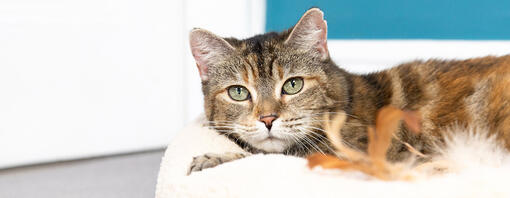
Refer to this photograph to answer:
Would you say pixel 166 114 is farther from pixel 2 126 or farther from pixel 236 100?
pixel 236 100

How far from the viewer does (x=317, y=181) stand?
82 centimetres

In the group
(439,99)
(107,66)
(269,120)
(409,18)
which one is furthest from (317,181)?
(107,66)

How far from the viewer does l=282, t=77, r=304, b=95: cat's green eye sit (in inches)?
43.9

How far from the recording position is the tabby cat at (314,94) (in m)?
1.05

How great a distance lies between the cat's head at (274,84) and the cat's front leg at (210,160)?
0.19 feet

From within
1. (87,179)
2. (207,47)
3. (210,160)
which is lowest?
(87,179)

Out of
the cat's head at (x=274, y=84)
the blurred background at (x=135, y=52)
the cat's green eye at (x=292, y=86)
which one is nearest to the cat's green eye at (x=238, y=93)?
the cat's head at (x=274, y=84)

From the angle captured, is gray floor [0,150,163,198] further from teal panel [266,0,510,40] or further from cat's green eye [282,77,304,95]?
teal panel [266,0,510,40]

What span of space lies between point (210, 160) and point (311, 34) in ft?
1.34

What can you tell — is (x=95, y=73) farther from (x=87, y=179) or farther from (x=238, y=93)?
(x=238, y=93)

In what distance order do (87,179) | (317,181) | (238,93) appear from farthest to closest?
(87,179)
(238,93)
(317,181)

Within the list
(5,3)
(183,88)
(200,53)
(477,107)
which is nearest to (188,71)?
(183,88)

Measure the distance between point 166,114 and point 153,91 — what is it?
0.47 ft

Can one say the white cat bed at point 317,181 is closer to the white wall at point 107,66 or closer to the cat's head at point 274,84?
the cat's head at point 274,84
